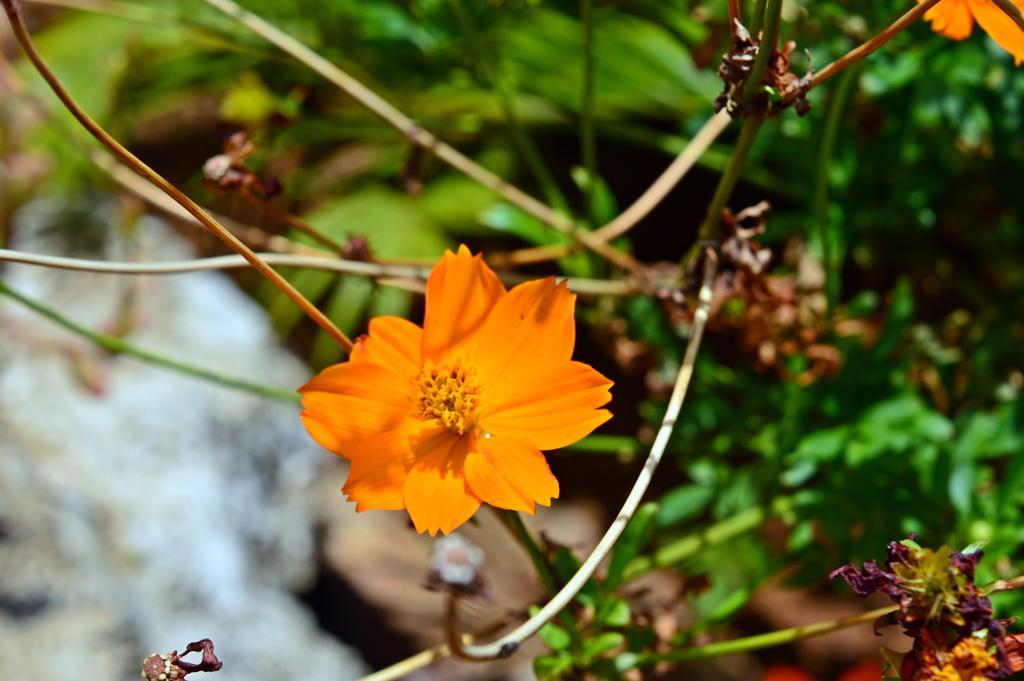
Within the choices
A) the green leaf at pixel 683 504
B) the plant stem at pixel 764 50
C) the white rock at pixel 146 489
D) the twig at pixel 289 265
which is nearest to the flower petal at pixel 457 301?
the twig at pixel 289 265

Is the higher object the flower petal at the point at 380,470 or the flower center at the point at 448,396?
the flower center at the point at 448,396

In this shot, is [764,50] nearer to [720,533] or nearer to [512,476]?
[512,476]

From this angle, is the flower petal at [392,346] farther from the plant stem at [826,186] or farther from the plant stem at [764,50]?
the plant stem at [826,186]

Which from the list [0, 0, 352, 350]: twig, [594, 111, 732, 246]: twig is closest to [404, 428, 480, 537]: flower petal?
[0, 0, 352, 350]: twig

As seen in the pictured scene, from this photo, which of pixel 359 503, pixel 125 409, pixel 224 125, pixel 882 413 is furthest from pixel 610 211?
pixel 224 125

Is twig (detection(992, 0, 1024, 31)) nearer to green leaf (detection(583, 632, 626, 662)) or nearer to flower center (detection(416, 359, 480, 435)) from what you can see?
flower center (detection(416, 359, 480, 435))

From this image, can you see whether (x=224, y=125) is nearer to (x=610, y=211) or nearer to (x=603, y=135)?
(x=603, y=135)
